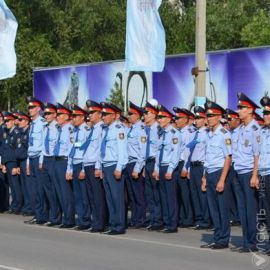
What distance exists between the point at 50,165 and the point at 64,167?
0.41 m

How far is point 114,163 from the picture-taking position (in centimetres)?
1406

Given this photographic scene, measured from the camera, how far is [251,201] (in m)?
11.8

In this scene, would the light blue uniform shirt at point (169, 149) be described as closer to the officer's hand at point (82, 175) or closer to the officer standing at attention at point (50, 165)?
the officer's hand at point (82, 175)

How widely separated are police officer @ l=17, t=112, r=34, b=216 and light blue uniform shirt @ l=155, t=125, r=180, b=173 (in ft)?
11.4

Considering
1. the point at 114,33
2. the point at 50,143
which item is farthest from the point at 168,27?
the point at 50,143

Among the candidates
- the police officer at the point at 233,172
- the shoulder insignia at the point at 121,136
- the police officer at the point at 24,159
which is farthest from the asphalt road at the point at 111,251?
the police officer at the point at 24,159

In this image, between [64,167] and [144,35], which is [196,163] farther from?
[144,35]

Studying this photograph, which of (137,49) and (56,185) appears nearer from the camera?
(56,185)

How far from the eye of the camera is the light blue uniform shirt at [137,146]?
15.2m

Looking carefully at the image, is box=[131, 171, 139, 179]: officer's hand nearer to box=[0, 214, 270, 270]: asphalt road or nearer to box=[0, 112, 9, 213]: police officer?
box=[0, 214, 270, 270]: asphalt road

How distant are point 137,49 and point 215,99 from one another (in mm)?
1808

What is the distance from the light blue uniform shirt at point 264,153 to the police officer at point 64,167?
434cm

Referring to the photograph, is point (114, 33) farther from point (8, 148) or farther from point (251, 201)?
point (251, 201)

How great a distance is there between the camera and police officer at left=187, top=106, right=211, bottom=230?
15.0 metres
